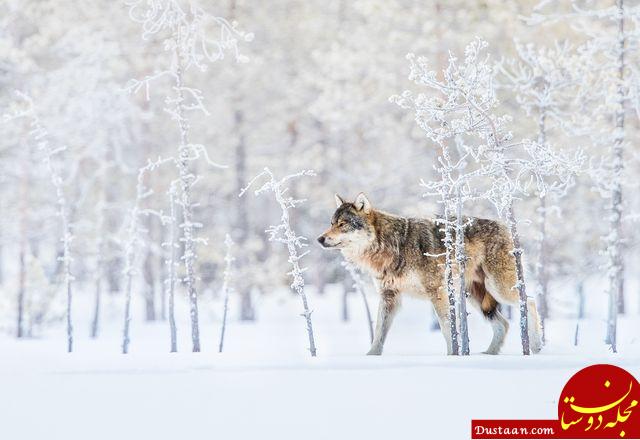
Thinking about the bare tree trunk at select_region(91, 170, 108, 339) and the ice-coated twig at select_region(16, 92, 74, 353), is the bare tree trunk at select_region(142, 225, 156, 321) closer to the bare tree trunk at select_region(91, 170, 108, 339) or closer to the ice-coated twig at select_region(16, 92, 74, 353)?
the bare tree trunk at select_region(91, 170, 108, 339)

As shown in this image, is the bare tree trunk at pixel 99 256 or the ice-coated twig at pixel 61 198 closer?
the ice-coated twig at pixel 61 198

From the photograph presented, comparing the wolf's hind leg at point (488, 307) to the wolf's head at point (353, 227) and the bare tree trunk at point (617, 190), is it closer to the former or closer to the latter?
the wolf's head at point (353, 227)

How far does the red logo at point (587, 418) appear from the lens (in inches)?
258

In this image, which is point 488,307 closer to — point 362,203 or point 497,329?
point 497,329

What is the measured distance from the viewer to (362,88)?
1998 centimetres

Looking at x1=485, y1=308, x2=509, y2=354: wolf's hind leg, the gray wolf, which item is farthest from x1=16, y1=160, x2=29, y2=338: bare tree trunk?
x1=485, y1=308, x2=509, y2=354: wolf's hind leg

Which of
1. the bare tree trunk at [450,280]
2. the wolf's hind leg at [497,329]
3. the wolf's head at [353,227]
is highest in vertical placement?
the wolf's head at [353,227]

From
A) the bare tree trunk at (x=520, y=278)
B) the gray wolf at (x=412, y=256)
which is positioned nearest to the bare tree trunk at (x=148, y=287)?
the gray wolf at (x=412, y=256)

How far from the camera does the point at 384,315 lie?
1002 centimetres

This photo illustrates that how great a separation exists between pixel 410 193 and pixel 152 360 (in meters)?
12.6

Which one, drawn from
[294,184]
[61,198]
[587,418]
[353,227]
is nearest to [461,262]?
→ [353,227]

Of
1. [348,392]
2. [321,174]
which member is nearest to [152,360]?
[348,392]

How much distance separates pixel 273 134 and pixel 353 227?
15572 millimetres

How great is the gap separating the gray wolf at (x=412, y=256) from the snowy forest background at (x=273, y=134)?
3542 millimetres
